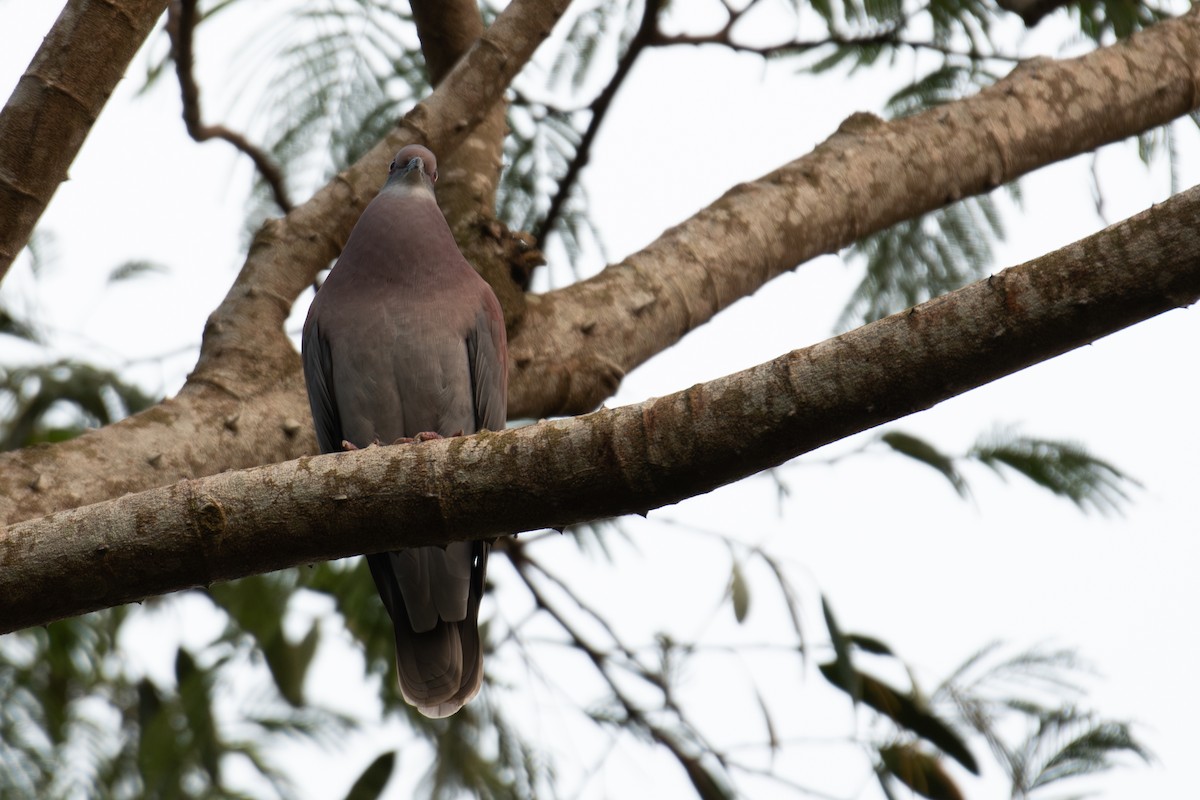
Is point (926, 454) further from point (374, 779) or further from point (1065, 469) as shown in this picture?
point (374, 779)

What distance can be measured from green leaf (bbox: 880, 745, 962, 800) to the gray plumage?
1172mm

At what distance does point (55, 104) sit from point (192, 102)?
1.23 m

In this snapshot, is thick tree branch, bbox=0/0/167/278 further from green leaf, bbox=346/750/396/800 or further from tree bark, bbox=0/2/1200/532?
green leaf, bbox=346/750/396/800

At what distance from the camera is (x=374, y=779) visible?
332 cm

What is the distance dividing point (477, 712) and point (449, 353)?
1125mm

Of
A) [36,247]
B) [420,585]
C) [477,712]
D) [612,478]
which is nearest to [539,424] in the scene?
[612,478]

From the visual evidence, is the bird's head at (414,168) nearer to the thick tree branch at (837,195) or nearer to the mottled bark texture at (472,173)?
the mottled bark texture at (472,173)

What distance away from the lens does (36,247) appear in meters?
4.12

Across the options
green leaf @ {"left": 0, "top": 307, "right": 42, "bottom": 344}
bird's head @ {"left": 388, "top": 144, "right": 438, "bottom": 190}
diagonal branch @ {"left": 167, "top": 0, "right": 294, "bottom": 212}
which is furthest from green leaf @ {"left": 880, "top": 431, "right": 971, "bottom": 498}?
green leaf @ {"left": 0, "top": 307, "right": 42, "bottom": 344}

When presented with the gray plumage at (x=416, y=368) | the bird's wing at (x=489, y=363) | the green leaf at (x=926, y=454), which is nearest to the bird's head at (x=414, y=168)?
the gray plumage at (x=416, y=368)

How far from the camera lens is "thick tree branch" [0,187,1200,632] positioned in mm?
1593

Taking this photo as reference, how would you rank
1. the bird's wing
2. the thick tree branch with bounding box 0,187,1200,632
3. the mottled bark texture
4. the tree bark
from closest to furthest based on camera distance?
the thick tree branch with bounding box 0,187,1200,632 → the tree bark → the bird's wing → the mottled bark texture

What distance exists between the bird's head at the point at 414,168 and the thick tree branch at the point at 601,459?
6.11 ft

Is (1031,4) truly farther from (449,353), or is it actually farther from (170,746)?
(170,746)
